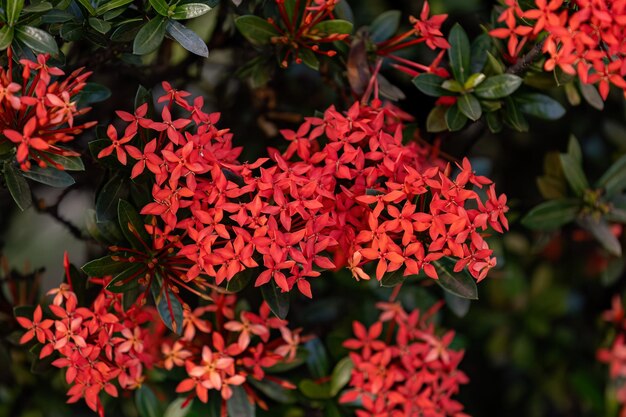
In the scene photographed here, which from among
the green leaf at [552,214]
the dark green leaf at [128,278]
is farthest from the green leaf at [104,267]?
the green leaf at [552,214]

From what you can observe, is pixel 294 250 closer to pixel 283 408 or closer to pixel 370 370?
pixel 370 370

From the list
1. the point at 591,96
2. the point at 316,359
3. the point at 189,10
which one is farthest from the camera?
the point at 316,359

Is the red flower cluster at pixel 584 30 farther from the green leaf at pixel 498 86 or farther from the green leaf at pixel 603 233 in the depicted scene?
the green leaf at pixel 603 233

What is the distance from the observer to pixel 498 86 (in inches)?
51.9

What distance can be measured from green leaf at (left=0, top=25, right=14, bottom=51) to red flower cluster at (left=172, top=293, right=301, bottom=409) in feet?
1.70

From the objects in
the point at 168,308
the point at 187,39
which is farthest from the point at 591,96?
the point at 168,308

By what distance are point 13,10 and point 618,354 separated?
143cm

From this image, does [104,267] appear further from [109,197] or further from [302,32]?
[302,32]

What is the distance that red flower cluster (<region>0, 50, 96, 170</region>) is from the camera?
1.03 meters

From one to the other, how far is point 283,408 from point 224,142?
0.61 m

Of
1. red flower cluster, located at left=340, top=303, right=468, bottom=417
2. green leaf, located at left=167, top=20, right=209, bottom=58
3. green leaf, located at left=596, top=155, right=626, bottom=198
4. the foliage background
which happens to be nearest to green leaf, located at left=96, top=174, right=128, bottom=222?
green leaf, located at left=167, top=20, right=209, bottom=58

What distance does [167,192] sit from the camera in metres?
1.11

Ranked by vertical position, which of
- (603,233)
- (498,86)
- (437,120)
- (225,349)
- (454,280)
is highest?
(498,86)

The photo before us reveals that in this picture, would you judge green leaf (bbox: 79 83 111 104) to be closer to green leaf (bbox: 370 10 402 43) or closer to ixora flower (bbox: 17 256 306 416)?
ixora flower (bbox: 17 256 306 416)
